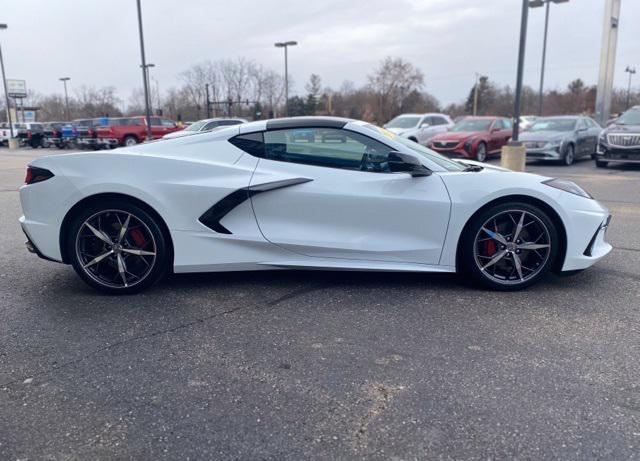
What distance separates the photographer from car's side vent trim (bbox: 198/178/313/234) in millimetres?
3951

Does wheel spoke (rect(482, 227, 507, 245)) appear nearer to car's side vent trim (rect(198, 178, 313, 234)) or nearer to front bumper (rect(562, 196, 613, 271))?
front bumper (rect(562, 196, 613, 271))

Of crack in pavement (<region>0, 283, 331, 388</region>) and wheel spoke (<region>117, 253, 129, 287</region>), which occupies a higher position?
wheel spoke (<region>117, 253, 129, 287</region>)

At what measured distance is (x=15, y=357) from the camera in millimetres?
3047

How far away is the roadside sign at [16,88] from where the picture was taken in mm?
46031

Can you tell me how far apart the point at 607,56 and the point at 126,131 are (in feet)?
73.7

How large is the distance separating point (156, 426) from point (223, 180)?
2069 mm

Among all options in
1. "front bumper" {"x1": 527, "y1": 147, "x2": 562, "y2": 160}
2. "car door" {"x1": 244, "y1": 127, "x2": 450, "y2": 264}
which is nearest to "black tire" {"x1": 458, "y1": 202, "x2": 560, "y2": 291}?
"car door" {"x1": 244, "y1": 127, "x2": 450, "y2": 264}

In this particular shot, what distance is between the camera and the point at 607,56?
21.9 metres

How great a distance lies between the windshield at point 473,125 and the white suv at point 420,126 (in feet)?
4.48

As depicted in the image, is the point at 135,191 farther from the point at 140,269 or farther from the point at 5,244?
the point at 5,244

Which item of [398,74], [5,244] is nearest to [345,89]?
[398,74]

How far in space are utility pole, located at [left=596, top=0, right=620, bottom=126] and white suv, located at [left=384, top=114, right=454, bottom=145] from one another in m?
7.80

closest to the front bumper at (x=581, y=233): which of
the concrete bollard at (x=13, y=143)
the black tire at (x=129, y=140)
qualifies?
the black tire at (x=129, y=140)

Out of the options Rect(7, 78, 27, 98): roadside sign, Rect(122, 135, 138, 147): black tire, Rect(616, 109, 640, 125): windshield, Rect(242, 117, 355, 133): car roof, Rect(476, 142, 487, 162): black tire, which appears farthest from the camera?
Rect(7, 78, 27, 98): roadside sign
